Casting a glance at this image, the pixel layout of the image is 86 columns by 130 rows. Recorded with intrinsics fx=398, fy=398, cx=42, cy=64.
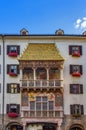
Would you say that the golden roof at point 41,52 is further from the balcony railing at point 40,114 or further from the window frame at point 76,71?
the balcony railing at point 40,114

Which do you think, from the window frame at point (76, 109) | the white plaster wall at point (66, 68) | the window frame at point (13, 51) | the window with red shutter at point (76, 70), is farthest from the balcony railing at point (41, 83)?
the window frame at point (13, 51)

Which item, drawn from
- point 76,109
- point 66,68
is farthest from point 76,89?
point 66,68

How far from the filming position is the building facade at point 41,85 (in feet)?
203

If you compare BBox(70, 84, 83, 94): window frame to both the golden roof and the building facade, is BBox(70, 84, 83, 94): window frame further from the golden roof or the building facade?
the golden roof

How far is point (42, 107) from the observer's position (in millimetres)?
62031

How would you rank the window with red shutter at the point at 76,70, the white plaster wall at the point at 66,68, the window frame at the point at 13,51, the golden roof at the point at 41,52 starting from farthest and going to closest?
the window frame at the point at 13,51 < the window with red shutter at the point at 76,70 < the golden roof at the point at 41,52 < the white plaster wall at the point at 66,68

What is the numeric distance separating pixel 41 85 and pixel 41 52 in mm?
5452

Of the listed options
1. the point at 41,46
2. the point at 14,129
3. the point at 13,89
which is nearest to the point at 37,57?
the point at 41,46

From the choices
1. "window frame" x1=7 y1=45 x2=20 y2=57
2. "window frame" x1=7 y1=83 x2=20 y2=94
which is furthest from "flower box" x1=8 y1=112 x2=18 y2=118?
"window frame" x1=7 y1=45 x2=20 y2=57

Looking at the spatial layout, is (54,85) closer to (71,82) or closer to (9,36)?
(71,82)

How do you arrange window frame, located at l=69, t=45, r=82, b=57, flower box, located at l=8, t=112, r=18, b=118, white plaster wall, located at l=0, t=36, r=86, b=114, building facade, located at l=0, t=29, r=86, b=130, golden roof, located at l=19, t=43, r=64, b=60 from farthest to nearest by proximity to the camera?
1. window frame, located at l=69, t=45, r=82, b=57
2. golden roof, located at l=19, t=43, r=64, b=60
3. white plaster wall, located at l=0, t=36, r=86, b=114
4. building facade, located at l=0, t=29, r=86, b=130
5. flower box, located at l=8, t=112, r=18, b=118

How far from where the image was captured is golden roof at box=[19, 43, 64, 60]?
6284 centimetres

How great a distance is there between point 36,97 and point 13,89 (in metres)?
3.84

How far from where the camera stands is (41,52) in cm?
6369
